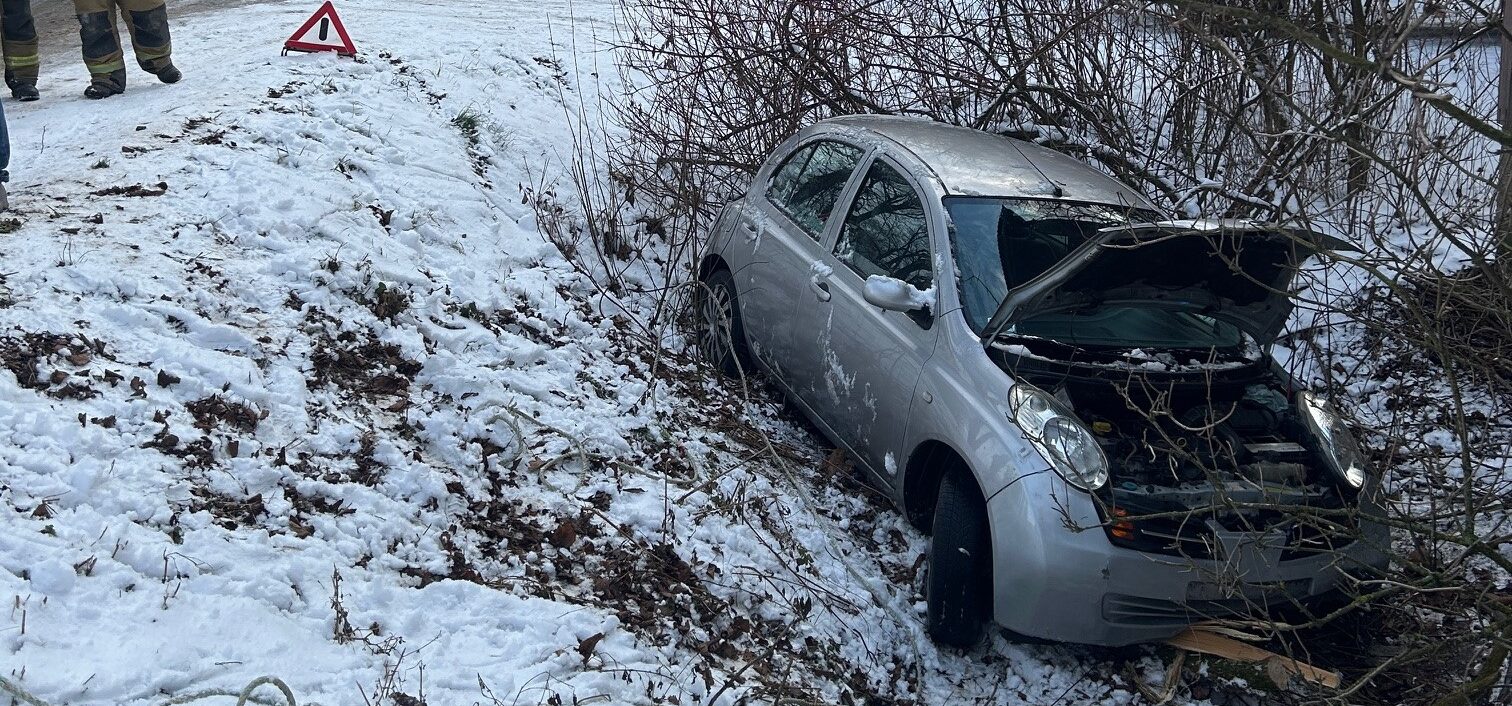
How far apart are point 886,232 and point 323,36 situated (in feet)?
21.0

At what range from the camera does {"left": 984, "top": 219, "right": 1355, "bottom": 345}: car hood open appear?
4.18 meters

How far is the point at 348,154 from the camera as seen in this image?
7.84 metres

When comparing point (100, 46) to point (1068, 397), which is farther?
point (100, 46)

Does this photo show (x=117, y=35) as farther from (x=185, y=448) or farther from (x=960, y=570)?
(x=960, y=570)

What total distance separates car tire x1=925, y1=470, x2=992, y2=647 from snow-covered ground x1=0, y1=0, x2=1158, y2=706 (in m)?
0.16

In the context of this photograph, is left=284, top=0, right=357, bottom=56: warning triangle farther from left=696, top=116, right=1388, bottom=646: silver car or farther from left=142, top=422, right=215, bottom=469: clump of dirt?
left=142, top=422, right=215, bottom=469: clump of dirt

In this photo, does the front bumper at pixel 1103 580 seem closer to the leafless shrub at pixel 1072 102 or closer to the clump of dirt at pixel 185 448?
the leafless shrub at pixel 1072 102

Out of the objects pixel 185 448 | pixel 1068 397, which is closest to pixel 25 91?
pixel 185 448

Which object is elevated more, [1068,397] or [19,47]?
[19,47]

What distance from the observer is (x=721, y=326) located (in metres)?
6.67

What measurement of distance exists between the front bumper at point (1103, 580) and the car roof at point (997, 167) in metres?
1.65

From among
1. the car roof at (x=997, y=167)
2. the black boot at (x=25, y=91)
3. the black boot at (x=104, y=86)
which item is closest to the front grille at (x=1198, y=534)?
the car roof at (x=997, y=167)

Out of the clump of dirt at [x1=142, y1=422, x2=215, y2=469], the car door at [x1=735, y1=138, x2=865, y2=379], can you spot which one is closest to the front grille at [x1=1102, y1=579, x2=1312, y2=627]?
the car door at [x1=735, y1=138, x2=865, y2=379]

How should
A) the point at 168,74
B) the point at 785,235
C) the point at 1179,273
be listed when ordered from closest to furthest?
1. the point at 1179,273
2. the point at 785,235
3. the point at 168,74
